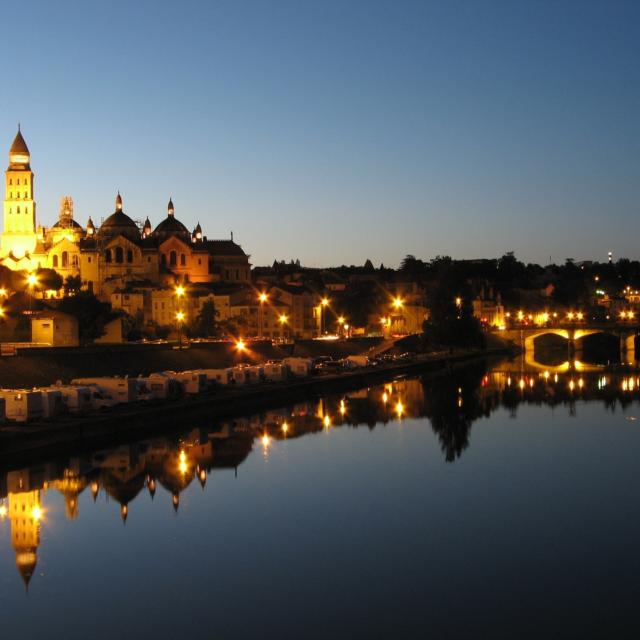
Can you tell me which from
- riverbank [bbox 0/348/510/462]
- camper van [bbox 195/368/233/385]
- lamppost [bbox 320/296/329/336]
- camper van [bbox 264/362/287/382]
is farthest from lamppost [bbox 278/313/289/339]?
camper van [bbox 195/368/233/385]

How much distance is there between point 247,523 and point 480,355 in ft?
229

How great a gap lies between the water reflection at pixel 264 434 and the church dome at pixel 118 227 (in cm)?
3952

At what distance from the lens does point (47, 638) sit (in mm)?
17547

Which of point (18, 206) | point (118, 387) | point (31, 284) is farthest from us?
point (18, 206)

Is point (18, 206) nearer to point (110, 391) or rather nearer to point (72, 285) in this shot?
point (72, 285)

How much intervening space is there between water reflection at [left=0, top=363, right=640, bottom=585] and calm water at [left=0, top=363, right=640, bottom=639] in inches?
5.1

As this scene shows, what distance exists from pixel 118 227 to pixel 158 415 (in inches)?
2478

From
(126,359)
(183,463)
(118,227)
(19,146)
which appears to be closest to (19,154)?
(19,146)

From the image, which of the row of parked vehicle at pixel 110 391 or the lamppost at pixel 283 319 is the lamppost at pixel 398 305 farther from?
the row of parked vehicle at pixel 110 391

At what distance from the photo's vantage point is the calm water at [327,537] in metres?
18.5

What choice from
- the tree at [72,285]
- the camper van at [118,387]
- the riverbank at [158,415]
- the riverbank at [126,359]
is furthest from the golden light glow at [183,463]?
the tree at [72,285]

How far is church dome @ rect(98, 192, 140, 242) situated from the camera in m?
99.1

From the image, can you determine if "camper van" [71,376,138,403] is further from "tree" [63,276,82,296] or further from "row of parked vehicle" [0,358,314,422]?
"tree" [63,276,82,296]

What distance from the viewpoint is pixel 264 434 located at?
4097 cm
